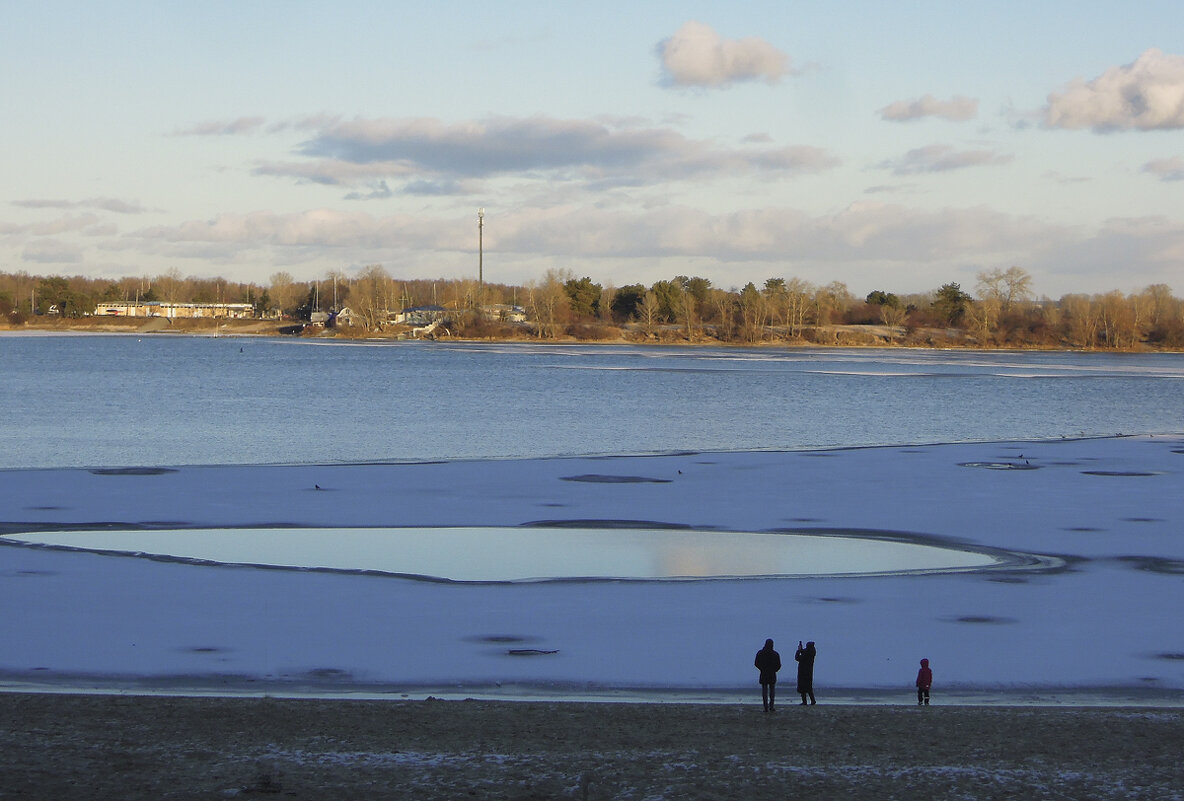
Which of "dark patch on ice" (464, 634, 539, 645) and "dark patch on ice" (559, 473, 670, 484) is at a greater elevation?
"dark patch on ice" (559, 473, 670, 484)

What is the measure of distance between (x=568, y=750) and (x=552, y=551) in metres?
9.17

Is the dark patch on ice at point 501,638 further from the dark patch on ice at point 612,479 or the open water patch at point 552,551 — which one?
the dark patch on ice at point 612,479

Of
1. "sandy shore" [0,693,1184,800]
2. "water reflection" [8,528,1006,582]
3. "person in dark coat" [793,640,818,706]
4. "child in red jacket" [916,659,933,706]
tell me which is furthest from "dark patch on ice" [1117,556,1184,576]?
"person in dark coat" [793,640,818,706]

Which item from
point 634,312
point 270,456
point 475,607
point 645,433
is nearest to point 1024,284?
point 634,312

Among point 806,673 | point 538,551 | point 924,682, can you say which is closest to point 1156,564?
point 924,682

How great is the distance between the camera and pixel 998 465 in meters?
30.5

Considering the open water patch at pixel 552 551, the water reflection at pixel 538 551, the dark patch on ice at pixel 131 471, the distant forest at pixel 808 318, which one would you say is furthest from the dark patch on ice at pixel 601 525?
the distant forest at pixel 808 318

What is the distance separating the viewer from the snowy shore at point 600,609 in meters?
12.0

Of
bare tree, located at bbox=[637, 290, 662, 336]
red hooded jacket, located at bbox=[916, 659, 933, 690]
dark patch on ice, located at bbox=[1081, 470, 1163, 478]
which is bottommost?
dark patch on ice, located at bbox=[1081, 470, 1163, 478]

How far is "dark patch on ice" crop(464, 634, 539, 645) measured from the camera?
1318 centimetres

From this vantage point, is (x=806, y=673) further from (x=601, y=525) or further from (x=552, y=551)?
(x=601, y=525)

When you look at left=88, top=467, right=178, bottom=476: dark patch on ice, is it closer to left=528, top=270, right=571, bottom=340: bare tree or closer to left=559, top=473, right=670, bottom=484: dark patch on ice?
left=559, top=473, right=670, bottom=484: dark patch on ice

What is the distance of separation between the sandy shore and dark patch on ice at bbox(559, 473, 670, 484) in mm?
15853

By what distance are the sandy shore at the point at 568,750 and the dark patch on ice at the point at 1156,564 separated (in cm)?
671
